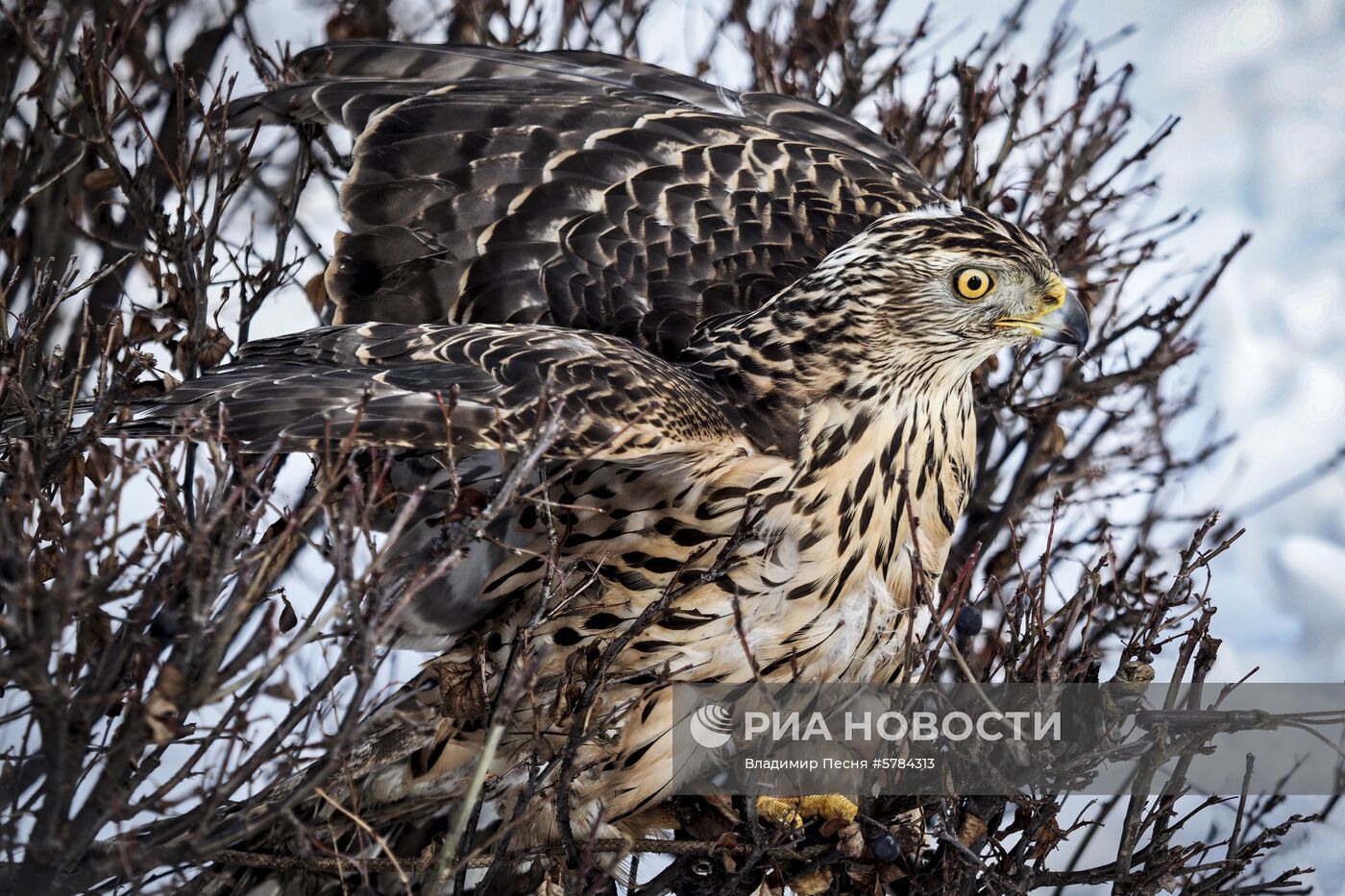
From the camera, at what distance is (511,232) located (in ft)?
11.7

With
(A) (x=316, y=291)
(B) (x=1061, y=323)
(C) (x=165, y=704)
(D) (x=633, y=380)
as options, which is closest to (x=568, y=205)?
(A) (x=316, y=291)

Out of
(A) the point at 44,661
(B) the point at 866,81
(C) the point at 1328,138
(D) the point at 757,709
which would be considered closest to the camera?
(A) the point at 44,661

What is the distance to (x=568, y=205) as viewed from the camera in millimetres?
3586

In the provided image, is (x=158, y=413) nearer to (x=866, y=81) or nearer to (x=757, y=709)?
(x=757, y=709)

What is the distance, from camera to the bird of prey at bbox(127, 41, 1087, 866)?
104 inches

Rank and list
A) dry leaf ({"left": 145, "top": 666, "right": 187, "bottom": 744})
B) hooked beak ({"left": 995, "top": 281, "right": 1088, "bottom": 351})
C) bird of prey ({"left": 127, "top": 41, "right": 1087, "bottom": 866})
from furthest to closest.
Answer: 1. hooked beak ({"left": 995, "top": 281, "right": 1088, "bottom": 351})
2. bird of prey ({"left": 127, "top": 41, "right": 1087, "bottom": 866})
3. dry leaf ({"left": 145, "top": 666, "right": 187, "bottom": 744})

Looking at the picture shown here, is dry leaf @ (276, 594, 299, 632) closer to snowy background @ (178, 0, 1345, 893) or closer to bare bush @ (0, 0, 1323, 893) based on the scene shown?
bare bush @ (0, 0, 1323, 893)

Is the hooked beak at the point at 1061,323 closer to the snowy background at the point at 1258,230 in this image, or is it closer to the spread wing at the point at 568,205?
the spread wing at the point at 568,205

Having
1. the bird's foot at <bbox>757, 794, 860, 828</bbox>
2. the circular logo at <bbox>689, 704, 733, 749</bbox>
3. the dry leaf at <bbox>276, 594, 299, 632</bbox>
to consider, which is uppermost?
the circular logo at <bbox>689, 704, 733, 749</bbox>

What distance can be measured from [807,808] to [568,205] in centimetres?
166

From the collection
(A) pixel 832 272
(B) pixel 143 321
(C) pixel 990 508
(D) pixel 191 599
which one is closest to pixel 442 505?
(B) pixel 143 321

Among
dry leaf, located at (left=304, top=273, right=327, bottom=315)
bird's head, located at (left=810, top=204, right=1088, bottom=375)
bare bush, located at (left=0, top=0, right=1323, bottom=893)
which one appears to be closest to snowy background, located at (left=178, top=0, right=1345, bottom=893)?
bare bush, located at (left=0, top=0, right=1323, bottom=893)

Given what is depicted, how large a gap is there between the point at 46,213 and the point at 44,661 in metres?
2.52

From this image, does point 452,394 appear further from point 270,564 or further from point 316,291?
point 316,291
